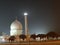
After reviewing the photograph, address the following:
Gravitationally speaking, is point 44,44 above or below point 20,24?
below

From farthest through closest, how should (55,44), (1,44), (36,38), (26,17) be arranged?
(26,17), (36,38), (1,44), (55,44)

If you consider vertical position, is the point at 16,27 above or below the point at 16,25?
below

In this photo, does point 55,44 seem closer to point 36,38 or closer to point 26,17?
point 36,38

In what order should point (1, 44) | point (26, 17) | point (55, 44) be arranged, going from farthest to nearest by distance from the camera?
point (26, 17)
point (1, 44)
point (55, 44)

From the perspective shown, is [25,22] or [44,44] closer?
[44,44]

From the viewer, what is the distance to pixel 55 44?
901 cm

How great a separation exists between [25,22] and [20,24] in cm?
59

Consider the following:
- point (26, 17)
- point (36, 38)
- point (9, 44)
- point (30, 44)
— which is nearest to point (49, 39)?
point (36, 38)

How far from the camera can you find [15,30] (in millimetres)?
20594

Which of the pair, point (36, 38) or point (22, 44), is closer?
point (22, 44)

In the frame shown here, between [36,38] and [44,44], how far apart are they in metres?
1.56

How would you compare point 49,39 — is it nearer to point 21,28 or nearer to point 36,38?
point 36,38

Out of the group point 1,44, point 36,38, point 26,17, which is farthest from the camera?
point 26,17

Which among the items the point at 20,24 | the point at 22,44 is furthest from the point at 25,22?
the point at 22,44
